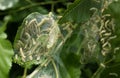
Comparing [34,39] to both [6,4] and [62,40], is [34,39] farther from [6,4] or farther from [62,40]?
[6,4]

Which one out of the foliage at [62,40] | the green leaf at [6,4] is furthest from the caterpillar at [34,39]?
the green leaf at [6,4]

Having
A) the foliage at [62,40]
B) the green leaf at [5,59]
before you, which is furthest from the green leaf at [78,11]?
the green leaf at [5,59]

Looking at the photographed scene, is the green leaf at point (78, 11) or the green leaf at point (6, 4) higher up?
the green leaf at point (6, 4)

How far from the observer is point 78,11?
2.78 feet

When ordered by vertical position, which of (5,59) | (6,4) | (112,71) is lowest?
(112,71)

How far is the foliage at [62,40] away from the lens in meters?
0.85

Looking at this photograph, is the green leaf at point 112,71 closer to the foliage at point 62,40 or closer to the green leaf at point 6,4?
the foliage at point 62,40

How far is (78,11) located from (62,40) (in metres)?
0.09

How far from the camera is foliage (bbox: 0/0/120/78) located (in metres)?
0.85

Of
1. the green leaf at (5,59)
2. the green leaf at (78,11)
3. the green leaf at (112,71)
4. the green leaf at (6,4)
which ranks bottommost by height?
the green leaf at (112,71)

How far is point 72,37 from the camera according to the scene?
96 cm

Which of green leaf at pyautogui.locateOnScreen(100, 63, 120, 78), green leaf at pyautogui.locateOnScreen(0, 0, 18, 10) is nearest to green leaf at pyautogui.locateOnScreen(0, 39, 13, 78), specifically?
green leaf at pyautogui.locateOnScreen(0, 0, 18, 10)

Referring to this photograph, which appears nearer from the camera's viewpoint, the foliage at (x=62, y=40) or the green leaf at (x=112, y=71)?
the foliage at (x=62, y=40)

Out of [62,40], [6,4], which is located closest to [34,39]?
[62,40]
